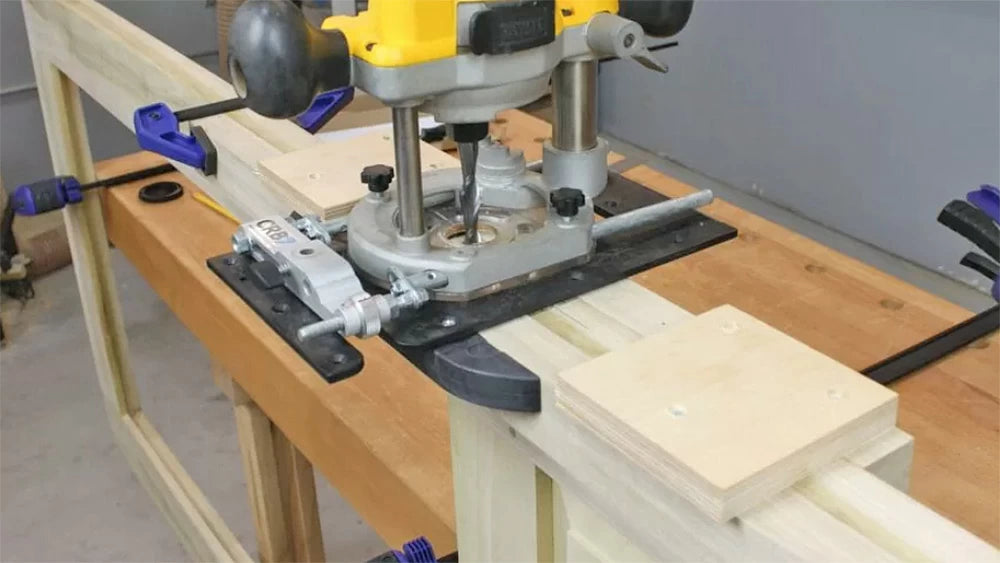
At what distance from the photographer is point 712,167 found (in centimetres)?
236

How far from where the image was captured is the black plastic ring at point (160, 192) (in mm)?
1380

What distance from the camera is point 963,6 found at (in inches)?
67.9

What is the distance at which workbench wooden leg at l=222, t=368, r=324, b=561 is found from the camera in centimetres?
129

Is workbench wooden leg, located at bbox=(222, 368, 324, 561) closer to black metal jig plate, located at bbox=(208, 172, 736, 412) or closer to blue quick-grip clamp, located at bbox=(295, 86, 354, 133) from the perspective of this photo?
blue quick-grip clamp, located at bbox=(295, 86, 354, 133)

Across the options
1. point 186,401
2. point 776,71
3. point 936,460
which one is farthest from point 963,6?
point 186,401

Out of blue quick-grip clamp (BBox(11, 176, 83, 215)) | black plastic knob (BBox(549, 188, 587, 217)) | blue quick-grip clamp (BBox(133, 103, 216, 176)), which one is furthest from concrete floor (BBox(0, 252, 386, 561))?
black plastic knob (BBox(549, 188, 587, 217))

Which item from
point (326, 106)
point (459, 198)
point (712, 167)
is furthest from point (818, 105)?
point (459, 198)

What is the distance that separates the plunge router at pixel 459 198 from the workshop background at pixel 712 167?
1.24m

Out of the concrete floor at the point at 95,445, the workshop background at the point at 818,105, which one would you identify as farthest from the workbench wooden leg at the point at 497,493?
the workshop background at the point at 818,105

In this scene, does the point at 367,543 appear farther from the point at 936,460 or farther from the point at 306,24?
the point at 306,24

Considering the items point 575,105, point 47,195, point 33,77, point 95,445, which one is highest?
point 575,105

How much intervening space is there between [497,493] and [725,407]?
0.19 metres

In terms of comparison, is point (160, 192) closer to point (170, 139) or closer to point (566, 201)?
point (170, 139)

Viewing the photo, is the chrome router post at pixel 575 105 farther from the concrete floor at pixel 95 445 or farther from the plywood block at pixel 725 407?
the concrete floor at pixel 95 445
